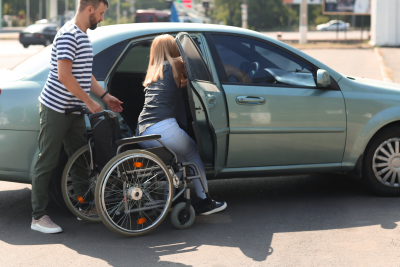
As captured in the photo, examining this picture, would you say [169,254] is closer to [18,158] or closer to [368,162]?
[18,158]

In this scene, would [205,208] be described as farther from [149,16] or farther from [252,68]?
[149,16]

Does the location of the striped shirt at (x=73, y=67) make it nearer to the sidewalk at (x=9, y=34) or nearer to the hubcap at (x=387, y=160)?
the hubcap at (x=387, y=160)

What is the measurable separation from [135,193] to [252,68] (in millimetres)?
1505

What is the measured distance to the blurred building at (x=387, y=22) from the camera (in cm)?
2684

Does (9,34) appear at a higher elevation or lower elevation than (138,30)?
higher

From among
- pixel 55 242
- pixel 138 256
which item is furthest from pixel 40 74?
pixel 138 256

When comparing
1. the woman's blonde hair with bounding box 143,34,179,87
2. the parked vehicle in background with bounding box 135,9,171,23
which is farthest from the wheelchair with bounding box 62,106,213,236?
the parked vehicle in background with bounding box 135,9,171,23

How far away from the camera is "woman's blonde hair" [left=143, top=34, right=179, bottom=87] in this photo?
13.4 feet

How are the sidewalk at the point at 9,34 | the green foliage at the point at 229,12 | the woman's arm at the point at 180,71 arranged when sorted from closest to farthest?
the woman's arm at the point at 180,71, the sidewalk at the point at 9,34, the green foliage at the point at 229,12

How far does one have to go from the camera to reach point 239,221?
13.8ft

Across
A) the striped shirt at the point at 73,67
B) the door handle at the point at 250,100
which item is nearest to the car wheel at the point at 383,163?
the door handle at the point at 250,100

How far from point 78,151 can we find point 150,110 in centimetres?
66

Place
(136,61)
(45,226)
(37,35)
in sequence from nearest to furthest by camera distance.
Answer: (45,226) < (136,61) < (37,35)

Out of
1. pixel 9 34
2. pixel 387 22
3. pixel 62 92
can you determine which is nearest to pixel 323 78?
pixel 62 92
